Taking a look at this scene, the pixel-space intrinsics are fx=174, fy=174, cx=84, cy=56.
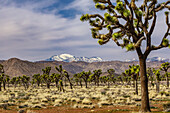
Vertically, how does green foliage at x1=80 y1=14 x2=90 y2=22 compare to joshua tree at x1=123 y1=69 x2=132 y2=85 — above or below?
above

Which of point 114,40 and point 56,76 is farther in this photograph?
point 56,76

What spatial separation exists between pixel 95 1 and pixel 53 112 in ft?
33.7

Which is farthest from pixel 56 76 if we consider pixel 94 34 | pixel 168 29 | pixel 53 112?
pixel 168 29

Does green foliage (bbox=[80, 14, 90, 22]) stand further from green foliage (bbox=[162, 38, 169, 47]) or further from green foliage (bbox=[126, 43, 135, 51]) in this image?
green foliage (bbox=[162, 38, 169, 47])

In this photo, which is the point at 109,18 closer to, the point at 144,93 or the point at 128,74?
the point at 144,93

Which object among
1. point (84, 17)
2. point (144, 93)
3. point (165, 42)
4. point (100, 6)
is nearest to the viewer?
point (165, 42)

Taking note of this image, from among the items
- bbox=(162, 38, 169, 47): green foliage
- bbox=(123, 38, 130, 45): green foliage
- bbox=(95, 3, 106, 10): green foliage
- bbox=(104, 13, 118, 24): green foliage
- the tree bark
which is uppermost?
bbox=(95, 3, 106, 10): green foliage

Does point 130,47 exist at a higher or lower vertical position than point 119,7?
lower

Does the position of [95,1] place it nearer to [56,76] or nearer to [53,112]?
[53,112]

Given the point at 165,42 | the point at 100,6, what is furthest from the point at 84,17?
the point at 165,42

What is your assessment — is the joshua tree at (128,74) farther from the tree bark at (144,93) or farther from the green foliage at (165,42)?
the green foliage at (165,42)

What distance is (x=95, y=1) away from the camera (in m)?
12.4

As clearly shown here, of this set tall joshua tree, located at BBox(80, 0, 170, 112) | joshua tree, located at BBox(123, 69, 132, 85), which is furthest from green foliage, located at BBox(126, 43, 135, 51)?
joshua tree, located at BBox(123, 69, 132, 85)

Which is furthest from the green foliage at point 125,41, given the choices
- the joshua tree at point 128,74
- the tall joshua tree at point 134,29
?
the joshua tree at point 128,74
